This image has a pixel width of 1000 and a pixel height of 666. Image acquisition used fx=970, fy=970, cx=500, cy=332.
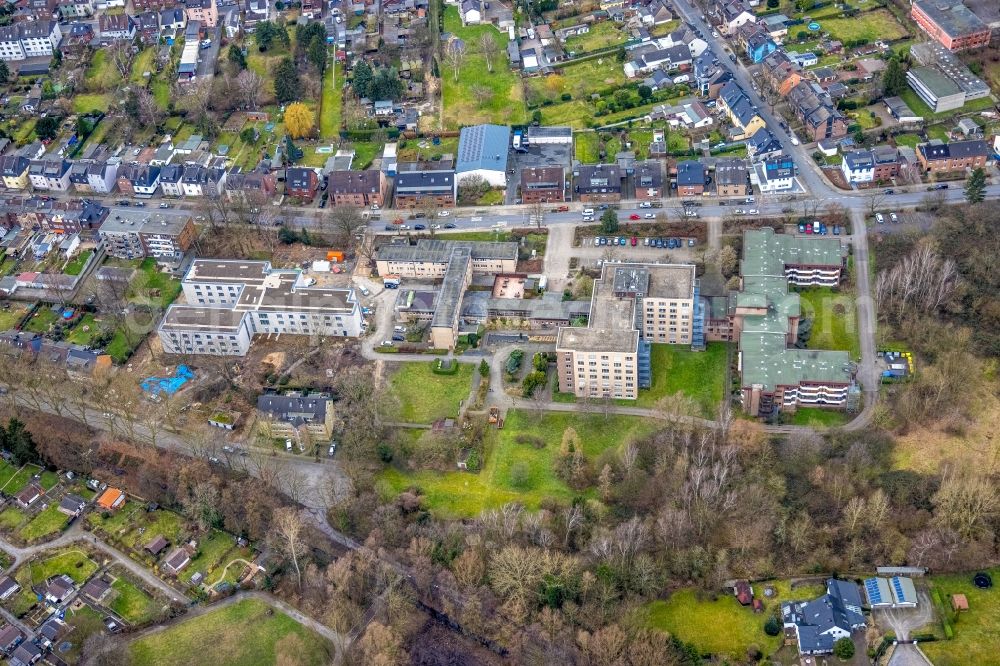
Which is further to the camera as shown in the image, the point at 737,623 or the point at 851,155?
the point at 851,155

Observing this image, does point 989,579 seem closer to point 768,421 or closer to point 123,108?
point 768,421

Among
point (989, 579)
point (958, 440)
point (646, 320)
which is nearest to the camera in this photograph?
point (989, 579)

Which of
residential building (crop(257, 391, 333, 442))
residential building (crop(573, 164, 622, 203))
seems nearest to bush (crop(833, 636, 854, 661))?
residential building (crop(257, 391, 333, 442))

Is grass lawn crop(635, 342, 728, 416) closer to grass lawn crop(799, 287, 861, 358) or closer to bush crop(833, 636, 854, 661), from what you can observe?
grass lawn crop(799, 287, 861, 358)

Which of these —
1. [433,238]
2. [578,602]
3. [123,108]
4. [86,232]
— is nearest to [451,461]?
[578,602]

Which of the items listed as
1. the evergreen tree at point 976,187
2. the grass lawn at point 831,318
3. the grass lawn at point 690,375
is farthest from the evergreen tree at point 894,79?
the grass lawn at point 690,375

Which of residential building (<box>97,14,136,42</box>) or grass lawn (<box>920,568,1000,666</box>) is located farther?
residential building (<box>97,14,136,42</box>)
